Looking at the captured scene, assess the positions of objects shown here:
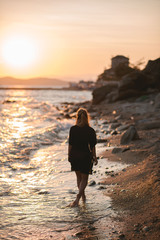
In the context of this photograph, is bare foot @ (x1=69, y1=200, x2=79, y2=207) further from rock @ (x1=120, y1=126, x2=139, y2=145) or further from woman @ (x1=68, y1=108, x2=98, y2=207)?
rock @ (x1=120, y1=126, x2=139, y2=145)

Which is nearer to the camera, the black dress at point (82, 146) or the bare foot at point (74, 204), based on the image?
the bare foot at point (74, 204)

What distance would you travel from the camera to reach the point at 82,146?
17.7 feet

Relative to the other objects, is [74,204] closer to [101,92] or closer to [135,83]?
[135,83]

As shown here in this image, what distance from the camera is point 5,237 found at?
389 centimetres

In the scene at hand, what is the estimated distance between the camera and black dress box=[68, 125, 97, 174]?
5.35 meters

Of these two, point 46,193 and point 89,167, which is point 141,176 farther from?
point 46,193

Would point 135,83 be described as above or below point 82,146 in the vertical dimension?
above

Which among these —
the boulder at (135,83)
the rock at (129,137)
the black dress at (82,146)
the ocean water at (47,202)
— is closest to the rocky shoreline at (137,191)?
the ocean water at (47,202)

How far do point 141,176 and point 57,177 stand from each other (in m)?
2.39

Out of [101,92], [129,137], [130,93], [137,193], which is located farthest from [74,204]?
[101,92]

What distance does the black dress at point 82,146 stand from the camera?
535 cm

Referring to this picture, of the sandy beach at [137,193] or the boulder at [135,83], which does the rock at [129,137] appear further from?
the boulder at [135,83]

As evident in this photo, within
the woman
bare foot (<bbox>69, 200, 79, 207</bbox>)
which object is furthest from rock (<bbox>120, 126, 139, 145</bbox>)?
bare foot (<bbox>69, 200, 79, 207</bbox>)

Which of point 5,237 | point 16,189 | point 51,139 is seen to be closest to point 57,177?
point 16,189
